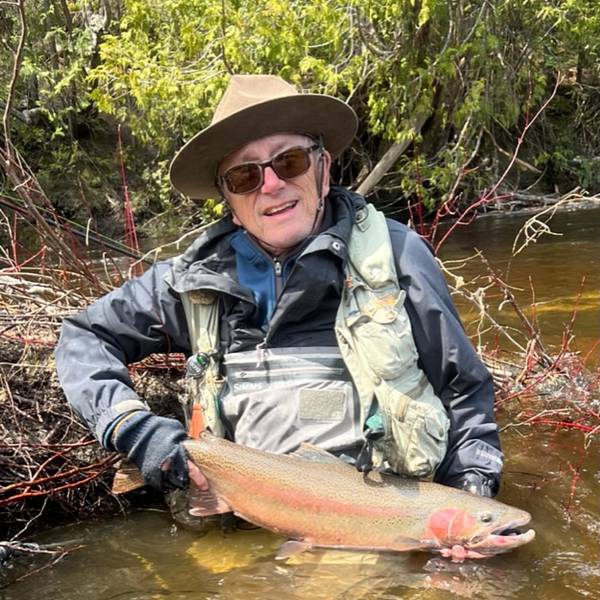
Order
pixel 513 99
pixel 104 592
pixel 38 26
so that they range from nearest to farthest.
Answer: pixel 104 592 → pixel 513 99 → pixel 38 26

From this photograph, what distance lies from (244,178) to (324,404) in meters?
1.13

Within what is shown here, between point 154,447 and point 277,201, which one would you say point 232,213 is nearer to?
point 277,201

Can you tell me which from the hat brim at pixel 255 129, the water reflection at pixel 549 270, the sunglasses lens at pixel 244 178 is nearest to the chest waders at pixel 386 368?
the sunglasses lens at pixel 244 178

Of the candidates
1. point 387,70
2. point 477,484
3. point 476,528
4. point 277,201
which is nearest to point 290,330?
point 277,201

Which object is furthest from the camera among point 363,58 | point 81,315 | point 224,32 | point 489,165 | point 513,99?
point 489,165

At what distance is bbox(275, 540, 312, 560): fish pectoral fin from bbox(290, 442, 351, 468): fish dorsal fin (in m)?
0.36

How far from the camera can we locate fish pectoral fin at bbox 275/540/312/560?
322 centimetres

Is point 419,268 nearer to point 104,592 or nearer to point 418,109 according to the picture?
point 104,592

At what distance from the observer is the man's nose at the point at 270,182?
3.47 metres

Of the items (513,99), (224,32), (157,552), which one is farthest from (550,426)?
(513,99)

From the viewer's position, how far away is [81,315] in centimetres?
366

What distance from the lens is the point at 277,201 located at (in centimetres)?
350

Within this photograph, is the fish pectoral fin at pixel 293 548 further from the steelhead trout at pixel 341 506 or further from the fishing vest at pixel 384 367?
the fishing vest at pixel 384 367

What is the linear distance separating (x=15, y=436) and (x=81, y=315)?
0.74 m
